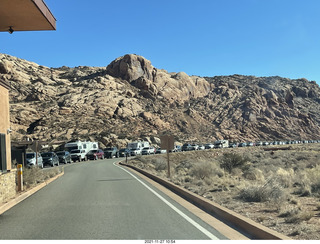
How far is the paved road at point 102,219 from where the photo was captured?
265 inches

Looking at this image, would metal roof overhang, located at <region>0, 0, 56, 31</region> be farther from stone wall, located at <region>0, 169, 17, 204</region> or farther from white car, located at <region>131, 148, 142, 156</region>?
white car, located at <region>131, 148, 142, 156</region>

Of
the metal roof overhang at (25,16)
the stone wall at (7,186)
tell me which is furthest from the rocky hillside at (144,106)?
the metal roof overhang at (25,16)

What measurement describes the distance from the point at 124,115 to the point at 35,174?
67.7 meters

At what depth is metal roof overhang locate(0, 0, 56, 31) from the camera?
9828 mm

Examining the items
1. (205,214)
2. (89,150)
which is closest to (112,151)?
(89,150)

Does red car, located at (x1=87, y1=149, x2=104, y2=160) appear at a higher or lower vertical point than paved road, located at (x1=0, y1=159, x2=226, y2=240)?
higher

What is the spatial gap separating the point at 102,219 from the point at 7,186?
5106mm

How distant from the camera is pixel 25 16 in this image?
1071cm

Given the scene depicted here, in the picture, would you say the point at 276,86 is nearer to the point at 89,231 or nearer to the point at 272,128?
the point at 272,128

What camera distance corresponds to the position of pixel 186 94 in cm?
11162

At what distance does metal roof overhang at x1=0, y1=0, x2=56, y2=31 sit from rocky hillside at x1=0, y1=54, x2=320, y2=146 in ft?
184

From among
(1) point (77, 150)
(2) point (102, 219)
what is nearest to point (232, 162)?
(2) point (102, 219)

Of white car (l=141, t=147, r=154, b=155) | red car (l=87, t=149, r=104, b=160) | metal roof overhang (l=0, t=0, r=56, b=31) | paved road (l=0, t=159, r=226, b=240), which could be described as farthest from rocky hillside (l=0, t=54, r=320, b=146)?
paved road (l=0, t=159, r=226, b=240)

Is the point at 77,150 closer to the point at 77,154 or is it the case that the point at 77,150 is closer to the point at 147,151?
the point at 77,154
